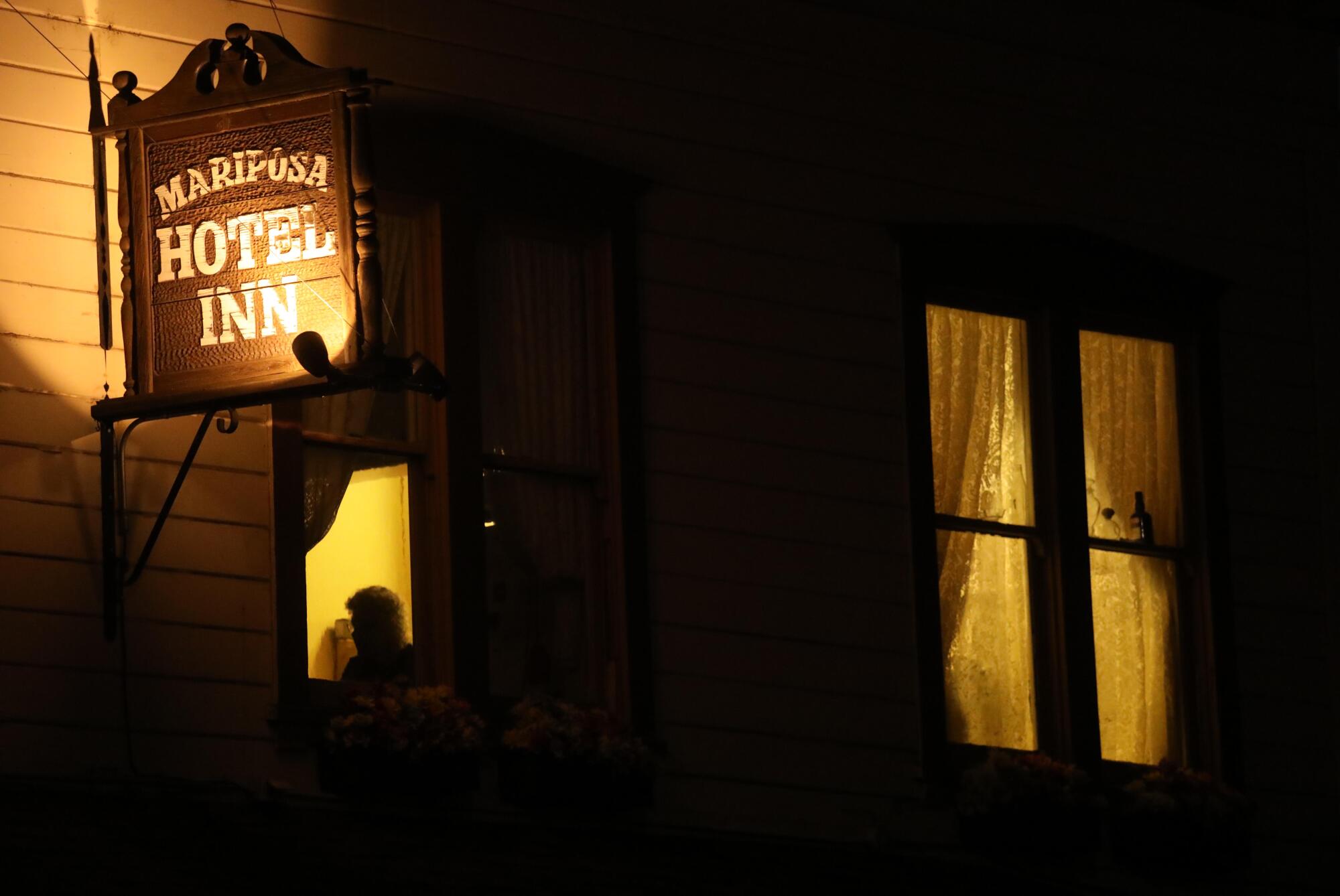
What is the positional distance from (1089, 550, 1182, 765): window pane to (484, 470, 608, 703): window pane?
8.79ft

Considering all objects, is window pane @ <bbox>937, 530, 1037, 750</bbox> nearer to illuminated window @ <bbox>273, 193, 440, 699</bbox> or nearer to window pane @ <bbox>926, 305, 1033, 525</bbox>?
window pane @ <bbox>926, 305, 1033, 525</bbox>

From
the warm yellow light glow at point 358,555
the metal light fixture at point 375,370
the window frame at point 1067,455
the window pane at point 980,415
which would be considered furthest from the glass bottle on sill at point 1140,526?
the metal light fixture at point 375,370

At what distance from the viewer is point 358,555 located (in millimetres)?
10312

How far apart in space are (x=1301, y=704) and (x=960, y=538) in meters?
1.99

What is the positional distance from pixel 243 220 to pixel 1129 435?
16.4 feet

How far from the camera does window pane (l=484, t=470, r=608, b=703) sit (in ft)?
35.0

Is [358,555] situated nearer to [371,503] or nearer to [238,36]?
[371,503]

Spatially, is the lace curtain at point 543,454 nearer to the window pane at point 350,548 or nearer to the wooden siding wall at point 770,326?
the wooden siding wall at point 770,326

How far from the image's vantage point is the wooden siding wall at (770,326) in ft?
31.5

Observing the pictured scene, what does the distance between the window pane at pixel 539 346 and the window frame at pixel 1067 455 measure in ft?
5.28

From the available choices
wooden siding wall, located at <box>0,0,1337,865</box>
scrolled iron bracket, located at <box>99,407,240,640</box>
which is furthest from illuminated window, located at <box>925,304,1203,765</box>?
scrolled iron bracket, located at <box>99,407,240,640</box>

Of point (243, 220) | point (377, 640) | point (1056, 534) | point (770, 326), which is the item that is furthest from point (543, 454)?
point (1056, 534)

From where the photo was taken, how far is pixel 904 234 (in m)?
12.1

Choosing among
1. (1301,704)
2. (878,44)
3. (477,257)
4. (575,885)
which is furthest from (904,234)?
(575,885)
